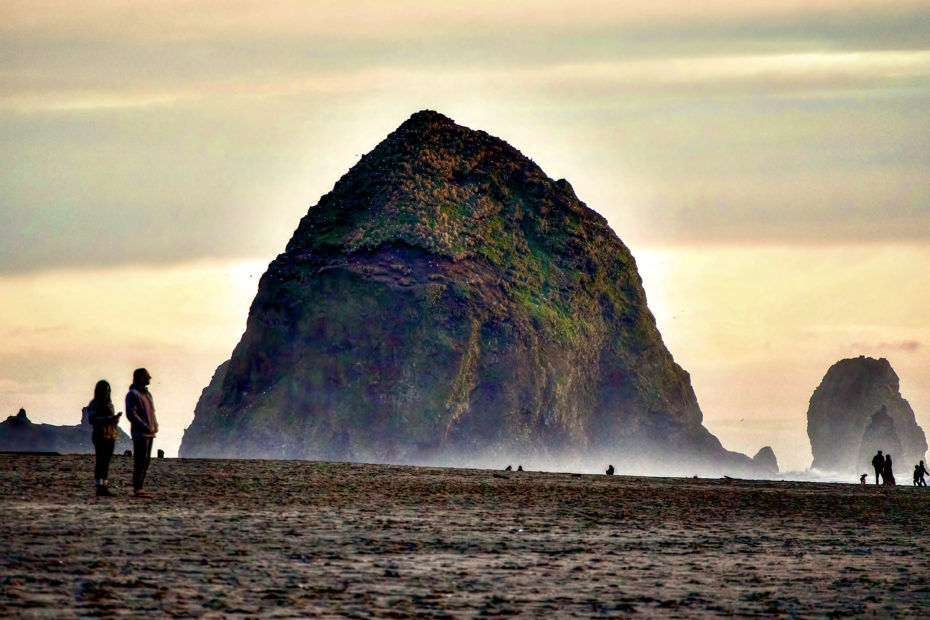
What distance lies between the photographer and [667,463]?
175 meters

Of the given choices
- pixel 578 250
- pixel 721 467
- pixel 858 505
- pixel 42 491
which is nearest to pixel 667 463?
pixel 721 467

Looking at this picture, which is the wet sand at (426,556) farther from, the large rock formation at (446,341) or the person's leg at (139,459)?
the large rock formation at (446,341)

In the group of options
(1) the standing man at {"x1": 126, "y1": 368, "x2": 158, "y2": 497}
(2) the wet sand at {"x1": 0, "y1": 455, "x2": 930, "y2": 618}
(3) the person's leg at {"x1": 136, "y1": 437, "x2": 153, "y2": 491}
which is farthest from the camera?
(3) the person's leg at {"x1": 136, "y1": 437, "x2": 153, "y2": 491}

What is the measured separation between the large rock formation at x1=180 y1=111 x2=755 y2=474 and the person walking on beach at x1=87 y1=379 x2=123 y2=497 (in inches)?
5080

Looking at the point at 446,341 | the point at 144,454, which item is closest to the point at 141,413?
the point at 144,454

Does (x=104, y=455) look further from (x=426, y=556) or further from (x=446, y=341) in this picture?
(x=446, y=341)

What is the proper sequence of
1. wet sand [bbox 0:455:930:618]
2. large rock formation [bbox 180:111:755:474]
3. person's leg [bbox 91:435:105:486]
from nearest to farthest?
1. wet sand [bbox 0:455:930:618]
2. person's leg [bbox 91:435:105:486]
3. large rock formation [bbox 180:111:755:474]

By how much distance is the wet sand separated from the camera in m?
12.4

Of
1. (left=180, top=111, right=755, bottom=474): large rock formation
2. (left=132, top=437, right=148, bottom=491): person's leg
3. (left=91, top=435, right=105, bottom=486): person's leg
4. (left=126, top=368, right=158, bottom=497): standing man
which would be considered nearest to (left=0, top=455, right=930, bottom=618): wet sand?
(left=91, top=435, right=105, bottom=486): person's leg

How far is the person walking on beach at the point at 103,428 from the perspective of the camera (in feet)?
80.3

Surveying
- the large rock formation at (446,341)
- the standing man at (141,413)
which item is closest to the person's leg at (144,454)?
the standing man at (141,413)

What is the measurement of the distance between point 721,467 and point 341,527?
167 m

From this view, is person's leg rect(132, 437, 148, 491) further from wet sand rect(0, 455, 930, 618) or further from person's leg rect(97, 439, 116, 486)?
wet sand rect(0, 455, 930, 618)

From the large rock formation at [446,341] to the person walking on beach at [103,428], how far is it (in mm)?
129042
